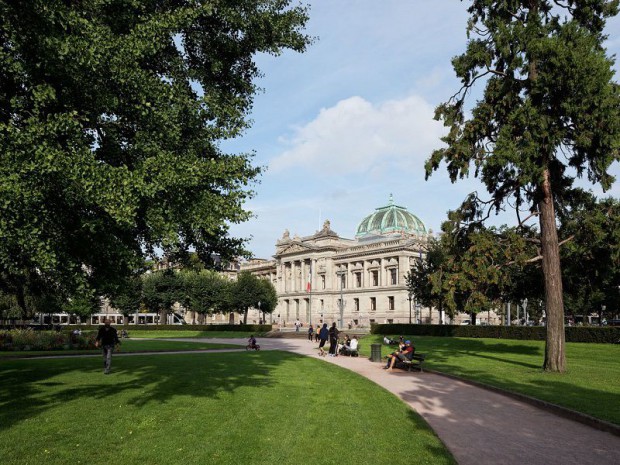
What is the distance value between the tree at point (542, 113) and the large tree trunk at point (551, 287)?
0.04 metres

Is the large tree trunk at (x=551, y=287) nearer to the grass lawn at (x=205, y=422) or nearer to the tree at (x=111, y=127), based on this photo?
the grass lawn at (x=205, y=422)

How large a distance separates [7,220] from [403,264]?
8671 centimetres

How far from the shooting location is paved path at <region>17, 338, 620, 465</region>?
8.41m

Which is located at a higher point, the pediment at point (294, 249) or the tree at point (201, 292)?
the pediment at point (294, 249)

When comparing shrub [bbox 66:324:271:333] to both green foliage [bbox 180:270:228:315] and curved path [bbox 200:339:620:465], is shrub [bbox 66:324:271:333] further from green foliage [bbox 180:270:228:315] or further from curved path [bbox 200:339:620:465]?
curved path [bbox 200:339:620:465]

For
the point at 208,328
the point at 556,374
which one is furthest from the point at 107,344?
the point at 208,328

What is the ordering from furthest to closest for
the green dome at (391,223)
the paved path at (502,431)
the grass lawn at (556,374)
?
the green dome at (391,223), the grass lawn at (556,374), the paved path at (502,431)

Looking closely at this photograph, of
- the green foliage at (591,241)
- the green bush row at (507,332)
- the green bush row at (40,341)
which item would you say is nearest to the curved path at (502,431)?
the green foliage at (591,241)

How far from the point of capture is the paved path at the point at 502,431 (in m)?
8.41

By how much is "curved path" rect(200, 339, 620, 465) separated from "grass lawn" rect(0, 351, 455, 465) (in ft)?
1.71

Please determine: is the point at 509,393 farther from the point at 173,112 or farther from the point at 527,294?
the point at 527,294

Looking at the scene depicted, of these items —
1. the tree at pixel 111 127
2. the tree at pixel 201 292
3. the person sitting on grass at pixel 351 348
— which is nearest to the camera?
the tree at pixel 111 127

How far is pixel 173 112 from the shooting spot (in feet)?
38.2

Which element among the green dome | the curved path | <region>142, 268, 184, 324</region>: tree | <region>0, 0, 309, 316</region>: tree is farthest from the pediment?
<region>0, 0, 309, 316</region>: tree
